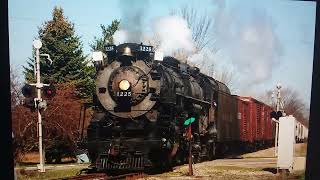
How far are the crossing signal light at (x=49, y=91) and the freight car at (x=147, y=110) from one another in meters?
0.25

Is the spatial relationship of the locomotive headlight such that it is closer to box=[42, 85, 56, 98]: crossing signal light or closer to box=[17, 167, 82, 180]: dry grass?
box=[42, 85, 56, 98]: crossing signal light

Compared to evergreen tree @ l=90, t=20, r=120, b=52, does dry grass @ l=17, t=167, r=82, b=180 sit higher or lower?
lower

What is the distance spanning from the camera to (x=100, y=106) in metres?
2.19

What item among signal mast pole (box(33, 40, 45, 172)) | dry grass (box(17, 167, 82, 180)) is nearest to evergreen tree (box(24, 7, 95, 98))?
signal mast pole (box(33, 40, 45, 172))

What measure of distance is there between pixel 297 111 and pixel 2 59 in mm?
1781

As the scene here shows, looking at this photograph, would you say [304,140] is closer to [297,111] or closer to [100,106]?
[297,111]

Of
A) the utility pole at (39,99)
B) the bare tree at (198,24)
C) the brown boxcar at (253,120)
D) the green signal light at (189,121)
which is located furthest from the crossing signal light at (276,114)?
the utility pole at (39,99)

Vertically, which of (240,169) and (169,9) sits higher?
(169,9)

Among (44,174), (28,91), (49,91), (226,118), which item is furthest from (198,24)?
(44,174)

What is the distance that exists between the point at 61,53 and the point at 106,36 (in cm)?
27

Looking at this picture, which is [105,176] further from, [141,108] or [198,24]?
[198,24]

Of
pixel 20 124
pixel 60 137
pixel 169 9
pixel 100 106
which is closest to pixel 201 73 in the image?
pixel 169 9

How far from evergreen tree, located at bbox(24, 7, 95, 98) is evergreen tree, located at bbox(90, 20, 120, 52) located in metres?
0.09

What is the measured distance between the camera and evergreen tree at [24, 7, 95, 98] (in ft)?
6.75
